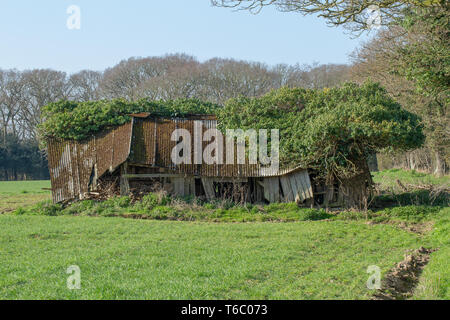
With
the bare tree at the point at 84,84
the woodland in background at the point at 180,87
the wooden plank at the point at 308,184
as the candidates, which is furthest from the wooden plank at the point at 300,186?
the bare tree at the point at 84,84

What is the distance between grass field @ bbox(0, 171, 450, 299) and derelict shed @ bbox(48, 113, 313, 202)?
2.41 meters

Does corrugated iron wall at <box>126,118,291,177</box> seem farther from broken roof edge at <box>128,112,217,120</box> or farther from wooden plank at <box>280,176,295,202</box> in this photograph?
wooden plank at <box>280,176,295,202</box>

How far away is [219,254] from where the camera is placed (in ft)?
39.1

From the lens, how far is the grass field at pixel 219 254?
28.2 feet

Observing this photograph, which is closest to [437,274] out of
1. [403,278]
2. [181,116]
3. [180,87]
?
[403,278]

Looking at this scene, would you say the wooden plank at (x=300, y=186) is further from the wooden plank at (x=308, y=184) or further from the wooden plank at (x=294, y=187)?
the wooden plank at (x=308, y=184)

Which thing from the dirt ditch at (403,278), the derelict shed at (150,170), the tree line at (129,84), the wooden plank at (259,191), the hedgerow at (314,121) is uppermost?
the tree line at (129,84)

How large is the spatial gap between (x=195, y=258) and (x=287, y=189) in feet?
36.2

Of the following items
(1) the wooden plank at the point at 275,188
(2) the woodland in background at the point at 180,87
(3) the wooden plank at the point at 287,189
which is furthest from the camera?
(2) the woodland in background at the point at 180,87

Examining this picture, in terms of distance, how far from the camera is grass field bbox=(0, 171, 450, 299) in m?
8.59

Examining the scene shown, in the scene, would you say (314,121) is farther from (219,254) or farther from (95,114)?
(95,114)

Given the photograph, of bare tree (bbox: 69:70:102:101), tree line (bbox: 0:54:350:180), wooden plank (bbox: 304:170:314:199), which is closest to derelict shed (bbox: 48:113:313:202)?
wooden plank (bbox: 304:170:314:199)

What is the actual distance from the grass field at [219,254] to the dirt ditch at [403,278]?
194 mm

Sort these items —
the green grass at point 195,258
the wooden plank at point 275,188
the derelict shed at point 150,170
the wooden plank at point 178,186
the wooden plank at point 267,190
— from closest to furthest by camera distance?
the green grass at point 195,258 < the wooden plank at point 275,188 < the wooden plank at point 267,190 < the derelict shed at point 150,170 < the wooden plank at point 178,186
